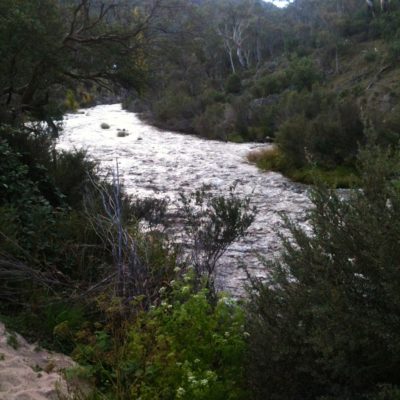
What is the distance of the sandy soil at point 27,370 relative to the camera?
3517 mm

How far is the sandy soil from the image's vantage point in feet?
11.5

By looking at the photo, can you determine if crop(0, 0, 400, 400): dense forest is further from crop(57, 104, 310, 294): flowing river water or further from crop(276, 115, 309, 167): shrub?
crop(57, 104, 310, 294): flowing river water

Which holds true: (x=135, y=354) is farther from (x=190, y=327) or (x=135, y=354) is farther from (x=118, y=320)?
(x=118, y=320)

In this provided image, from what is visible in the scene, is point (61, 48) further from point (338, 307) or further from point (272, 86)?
point (272, 86)

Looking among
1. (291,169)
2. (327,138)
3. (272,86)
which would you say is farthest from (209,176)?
(272,86)

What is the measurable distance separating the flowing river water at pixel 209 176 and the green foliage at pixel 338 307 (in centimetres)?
80

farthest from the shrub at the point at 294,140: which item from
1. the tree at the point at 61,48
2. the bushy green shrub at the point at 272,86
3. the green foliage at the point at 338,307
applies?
the bushy green shrub at the point at 272,86

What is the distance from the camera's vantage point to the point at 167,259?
5.64 meters

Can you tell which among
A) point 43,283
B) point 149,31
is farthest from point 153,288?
point 149,31

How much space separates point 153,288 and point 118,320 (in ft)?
1.97

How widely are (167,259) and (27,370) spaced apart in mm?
2099

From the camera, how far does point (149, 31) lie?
43.5 ft

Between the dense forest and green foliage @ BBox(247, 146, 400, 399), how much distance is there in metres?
0.01

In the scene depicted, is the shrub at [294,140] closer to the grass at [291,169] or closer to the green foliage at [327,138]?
the green foliage at [327,138]
